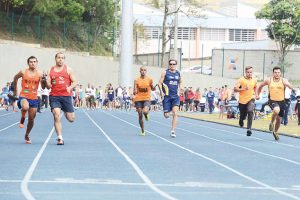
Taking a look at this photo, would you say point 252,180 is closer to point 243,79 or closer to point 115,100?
point 243,79

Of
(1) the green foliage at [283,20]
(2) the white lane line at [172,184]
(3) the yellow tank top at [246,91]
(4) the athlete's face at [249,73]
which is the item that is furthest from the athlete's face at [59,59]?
(1) the green foliage at [283,20]

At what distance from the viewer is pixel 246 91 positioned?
22750 mm

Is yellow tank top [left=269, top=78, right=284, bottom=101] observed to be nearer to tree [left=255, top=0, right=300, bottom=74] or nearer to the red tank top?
the red tank top

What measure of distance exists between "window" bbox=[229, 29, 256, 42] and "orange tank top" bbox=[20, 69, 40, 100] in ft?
332

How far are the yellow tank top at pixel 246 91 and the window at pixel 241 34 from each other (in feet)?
316

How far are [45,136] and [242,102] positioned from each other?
5.17 meters

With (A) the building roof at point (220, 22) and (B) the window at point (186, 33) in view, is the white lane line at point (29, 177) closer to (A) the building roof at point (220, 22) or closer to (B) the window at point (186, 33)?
(A) the building roof at point (220, 22)

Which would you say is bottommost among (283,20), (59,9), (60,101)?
(60,101)

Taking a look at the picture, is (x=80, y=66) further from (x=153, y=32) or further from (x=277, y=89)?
(x=153, y=32)

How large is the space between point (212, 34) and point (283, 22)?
3370cm

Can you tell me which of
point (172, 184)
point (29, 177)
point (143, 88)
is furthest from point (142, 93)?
point (172, 184)

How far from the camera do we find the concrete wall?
59.3m

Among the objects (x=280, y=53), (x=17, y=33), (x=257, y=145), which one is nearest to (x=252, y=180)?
(x=257, y=145)

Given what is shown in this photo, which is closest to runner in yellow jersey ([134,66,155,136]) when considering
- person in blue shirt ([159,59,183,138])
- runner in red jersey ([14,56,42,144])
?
person in blue shirt ([159,59,183,138])
